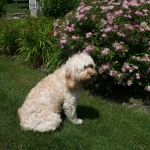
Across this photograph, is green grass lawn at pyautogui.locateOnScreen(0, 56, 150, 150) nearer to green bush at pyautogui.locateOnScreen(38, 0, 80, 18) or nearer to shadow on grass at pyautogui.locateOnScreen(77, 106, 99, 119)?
shadow on grass at pyautogui.locateOnScreen(77, 106, 99, 119)

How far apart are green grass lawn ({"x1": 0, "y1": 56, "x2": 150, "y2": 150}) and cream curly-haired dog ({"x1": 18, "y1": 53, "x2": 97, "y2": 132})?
0.62 ft

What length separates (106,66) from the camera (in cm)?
558

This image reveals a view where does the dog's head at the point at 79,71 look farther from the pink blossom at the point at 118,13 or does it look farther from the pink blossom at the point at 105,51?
the pink blossom at the point at 118,13

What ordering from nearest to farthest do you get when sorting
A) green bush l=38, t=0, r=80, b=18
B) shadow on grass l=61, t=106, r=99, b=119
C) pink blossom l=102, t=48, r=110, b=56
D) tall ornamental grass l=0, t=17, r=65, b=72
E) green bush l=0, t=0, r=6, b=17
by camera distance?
shadow on grass l=61, t=106, r=99, b=119
pink blossom l=102, t=48, r=110, b=56
tall ornamental grass l=0, t=17, r=65, b=72
green bush l=38, t=0, r=80, b=18
green bush l=0, t=0, r=6, b=17

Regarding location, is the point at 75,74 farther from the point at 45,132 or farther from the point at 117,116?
the point at 117,116

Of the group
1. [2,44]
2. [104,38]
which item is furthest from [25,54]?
[104,38]

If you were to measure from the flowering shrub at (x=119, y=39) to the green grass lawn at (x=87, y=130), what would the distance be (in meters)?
0.64

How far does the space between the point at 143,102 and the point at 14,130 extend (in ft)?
9.03

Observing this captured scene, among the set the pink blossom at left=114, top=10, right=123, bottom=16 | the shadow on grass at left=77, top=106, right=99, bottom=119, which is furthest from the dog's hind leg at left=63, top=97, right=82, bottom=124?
the pink blossom at left=114, top=10, right=123, bottom=16

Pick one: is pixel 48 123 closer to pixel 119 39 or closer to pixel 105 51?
pixel 105 51

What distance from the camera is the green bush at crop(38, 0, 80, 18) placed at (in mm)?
9734

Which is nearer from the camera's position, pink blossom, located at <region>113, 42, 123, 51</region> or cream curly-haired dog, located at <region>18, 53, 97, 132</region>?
cream curly-haired dog, located at <region>18, 53, 97, 132</region>

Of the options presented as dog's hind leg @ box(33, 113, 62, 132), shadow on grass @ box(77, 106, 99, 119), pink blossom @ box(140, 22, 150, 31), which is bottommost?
shadow on grass @ box(77, 106, 99, 119)

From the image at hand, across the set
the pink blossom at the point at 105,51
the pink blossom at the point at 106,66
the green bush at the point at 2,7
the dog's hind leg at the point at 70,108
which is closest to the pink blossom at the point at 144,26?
the pink blossom at the point at 105,51
